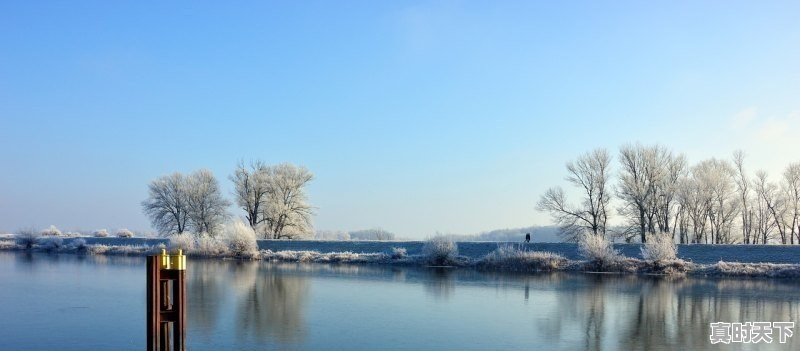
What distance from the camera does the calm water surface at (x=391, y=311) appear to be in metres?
13.4

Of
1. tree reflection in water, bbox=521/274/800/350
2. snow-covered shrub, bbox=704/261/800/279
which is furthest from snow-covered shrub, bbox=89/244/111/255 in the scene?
snow-covered shrub, bbox=704/261/800/279

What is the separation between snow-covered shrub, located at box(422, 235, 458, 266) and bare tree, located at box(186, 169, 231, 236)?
27528 mm

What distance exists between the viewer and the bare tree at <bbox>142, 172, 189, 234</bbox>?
60.8m

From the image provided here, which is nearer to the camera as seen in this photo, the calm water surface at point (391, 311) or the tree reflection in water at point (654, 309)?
the calm water surface at point (391, 311)

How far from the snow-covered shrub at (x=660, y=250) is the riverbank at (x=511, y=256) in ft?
1.07

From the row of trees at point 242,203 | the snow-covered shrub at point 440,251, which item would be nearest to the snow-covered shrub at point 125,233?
the row of trees at point 242,203

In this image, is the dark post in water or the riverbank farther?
the riverbank

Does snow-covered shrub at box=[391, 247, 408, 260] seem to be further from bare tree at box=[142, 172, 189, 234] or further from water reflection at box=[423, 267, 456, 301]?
bare tree at box=[142, 172, 189, 234]

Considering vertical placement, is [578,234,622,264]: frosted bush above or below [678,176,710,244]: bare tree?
below

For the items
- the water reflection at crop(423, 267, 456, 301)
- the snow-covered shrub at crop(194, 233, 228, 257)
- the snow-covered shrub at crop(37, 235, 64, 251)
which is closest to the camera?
the water reflection at crop(423, 267, 456, 301)

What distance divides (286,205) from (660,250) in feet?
112

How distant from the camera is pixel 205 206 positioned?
60.9m

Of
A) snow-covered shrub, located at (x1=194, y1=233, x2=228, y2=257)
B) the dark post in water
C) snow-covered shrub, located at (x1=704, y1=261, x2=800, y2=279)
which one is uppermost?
the dark post in water

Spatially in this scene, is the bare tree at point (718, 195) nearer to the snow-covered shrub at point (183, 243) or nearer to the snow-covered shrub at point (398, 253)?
the snow-covered shrub at point (398, 253)
